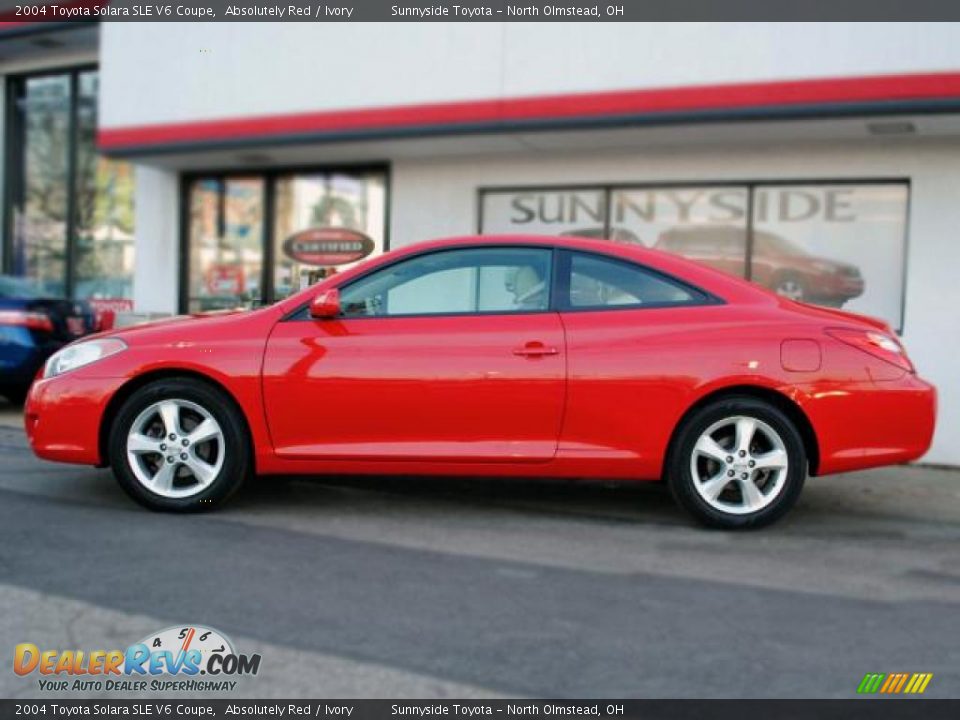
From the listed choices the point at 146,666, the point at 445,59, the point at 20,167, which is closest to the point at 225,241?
the point at 445,59

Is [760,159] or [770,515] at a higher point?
[760,159]

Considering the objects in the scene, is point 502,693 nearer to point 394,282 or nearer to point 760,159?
point 394,282

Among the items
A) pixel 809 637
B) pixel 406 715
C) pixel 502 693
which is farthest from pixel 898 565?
pixel 406 715

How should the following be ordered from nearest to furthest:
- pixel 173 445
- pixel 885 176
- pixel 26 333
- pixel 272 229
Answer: pixel 173 445
pixel 885 176
pixel 26 333
pixel 272 229

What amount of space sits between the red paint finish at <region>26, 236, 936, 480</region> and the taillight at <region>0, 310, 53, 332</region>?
13.9 feet

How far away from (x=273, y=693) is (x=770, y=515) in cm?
304

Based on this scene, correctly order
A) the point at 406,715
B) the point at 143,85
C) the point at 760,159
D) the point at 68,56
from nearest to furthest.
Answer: the point at 406,715, the point at 760,159, the point at 143,85, the point at 68,56

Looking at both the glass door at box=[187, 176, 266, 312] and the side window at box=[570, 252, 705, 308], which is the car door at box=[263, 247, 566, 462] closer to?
the side window at box=[570, 252, 705, 308]

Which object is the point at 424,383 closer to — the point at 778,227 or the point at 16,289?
the point at 778,227

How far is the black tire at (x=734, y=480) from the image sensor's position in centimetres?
529

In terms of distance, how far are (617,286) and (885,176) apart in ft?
14.7

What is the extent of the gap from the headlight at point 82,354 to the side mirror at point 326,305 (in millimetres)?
1077

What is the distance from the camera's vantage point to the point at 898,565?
4.93 m

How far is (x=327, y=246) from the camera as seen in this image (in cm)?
1137
